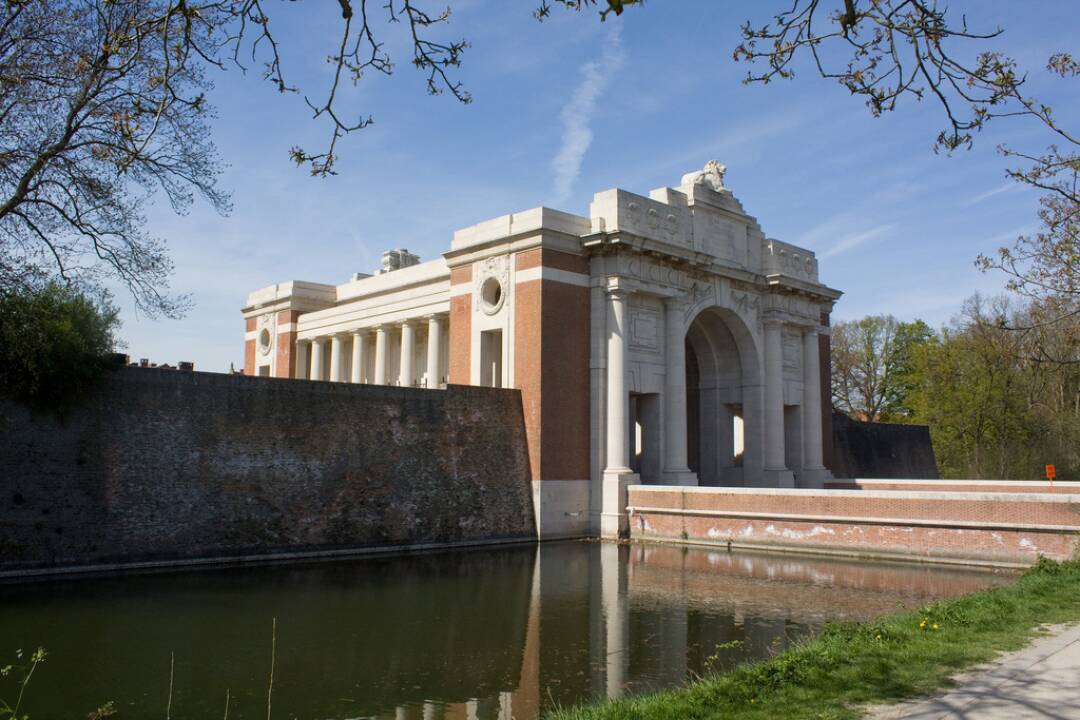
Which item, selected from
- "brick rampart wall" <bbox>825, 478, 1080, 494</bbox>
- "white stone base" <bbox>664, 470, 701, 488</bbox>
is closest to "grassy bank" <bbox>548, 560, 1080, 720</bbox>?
"white stone base" <bbox>664, 470, 701, 488</bbox>

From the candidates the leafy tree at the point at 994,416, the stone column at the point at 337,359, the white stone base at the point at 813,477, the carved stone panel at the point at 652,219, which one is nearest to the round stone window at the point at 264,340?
the stone column at the point at 337,359

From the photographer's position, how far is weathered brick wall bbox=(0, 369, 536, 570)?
16.9 metres

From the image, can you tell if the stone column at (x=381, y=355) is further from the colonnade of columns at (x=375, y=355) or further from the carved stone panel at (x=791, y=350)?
the carved stone panel at (x=791, y=350)

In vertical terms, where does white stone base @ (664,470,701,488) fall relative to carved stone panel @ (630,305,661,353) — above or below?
below

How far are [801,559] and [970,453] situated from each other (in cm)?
2837

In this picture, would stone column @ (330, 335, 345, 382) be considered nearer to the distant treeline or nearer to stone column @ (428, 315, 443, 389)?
→ stone column @ (428, 315, 443, 389)

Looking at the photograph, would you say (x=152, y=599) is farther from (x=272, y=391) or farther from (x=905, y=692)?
(x=905, y=692)

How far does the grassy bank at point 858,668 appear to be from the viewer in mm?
6441

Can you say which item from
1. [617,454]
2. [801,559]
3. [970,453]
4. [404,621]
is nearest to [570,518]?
[617,454]

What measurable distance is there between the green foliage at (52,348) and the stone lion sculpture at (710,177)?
1986 cm

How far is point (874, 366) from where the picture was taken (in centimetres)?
5688

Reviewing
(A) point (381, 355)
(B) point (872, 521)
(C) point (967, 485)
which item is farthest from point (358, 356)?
(C) point (967, 485)

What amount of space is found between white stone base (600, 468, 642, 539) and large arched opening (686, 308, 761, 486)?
8031 millimetres

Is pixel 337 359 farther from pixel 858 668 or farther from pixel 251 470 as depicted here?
pixel 858 668
